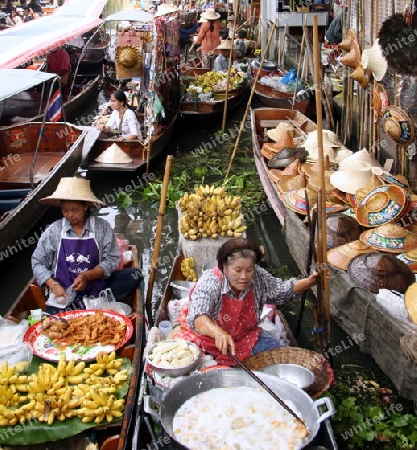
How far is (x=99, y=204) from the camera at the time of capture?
454cm

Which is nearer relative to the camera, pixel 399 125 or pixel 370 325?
pixel 370 325

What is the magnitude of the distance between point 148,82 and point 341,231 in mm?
5683

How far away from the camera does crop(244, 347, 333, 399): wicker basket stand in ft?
11.1

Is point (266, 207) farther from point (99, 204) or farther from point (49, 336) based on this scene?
point (49, 336)

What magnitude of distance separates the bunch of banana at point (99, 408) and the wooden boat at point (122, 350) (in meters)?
0.05

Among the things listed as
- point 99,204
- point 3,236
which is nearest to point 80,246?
point 99,204

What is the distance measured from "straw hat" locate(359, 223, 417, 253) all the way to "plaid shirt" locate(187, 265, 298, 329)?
6.25 ft

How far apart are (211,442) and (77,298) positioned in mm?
2199

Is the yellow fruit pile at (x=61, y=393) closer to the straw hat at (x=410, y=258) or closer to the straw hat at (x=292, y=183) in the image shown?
the straw hat at (x=410, y=258)

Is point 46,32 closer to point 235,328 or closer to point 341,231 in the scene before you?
point 341,231

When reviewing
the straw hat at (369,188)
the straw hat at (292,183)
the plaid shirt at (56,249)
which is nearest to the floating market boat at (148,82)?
the straw hat at (292,183)

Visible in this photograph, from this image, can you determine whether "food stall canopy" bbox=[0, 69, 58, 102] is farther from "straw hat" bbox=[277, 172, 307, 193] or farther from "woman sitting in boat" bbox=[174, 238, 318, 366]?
"woman sitting in boat" bbox=[174, 238, 318, 366]

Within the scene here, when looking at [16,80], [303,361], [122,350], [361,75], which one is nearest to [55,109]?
[16,80]

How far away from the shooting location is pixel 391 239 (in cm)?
528
